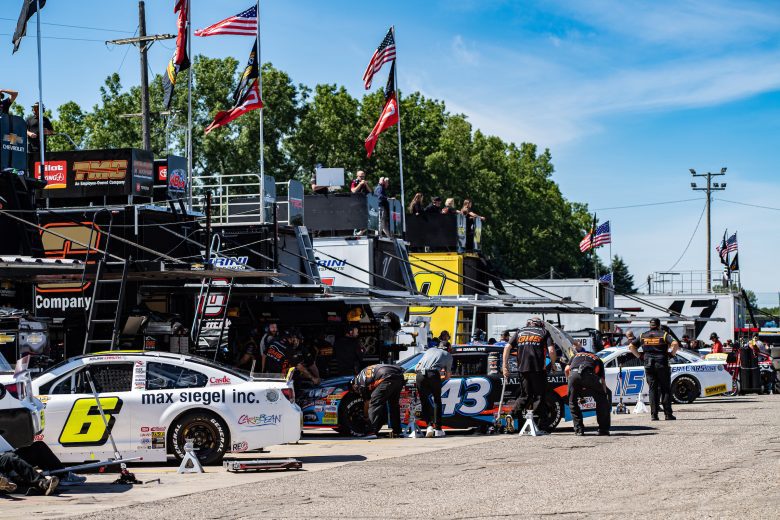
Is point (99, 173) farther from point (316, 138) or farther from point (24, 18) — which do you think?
point (316, 138)

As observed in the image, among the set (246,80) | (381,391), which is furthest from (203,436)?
(246,80)

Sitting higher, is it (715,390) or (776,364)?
(776,364)

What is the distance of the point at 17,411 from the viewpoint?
39.4ft

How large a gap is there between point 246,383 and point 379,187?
1895cm

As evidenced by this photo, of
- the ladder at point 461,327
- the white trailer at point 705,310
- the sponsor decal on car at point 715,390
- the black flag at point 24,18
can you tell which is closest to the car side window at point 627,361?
the sponsor decal on car at point 715,390

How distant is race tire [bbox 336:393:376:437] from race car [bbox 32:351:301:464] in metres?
4.20

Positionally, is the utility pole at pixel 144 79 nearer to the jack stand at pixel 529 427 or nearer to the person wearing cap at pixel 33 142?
the person wearing cap at pixel 33 142

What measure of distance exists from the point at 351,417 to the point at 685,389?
11688 mm

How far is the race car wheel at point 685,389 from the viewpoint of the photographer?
27797mm

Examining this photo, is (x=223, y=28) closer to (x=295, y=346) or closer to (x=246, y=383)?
(x=295, y=346)

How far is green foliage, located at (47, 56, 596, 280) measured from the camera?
60.3 m

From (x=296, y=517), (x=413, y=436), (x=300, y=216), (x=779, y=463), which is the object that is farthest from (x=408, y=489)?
(x=300, y=216)

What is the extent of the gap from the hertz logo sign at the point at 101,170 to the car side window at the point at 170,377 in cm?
1122

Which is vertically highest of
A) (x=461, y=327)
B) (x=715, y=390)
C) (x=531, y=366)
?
(x=461, y=327)
